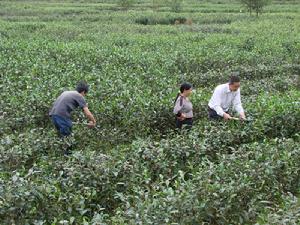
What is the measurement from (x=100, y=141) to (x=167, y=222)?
475 centimetres

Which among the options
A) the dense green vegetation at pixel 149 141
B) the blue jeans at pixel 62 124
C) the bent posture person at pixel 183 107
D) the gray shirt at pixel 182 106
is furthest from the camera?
the gray shirt at pixel 182 106

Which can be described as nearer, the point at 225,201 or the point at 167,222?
the point at 167,222

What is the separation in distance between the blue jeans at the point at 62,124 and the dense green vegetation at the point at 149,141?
23cm

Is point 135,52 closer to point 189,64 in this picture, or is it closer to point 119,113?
point 189,64

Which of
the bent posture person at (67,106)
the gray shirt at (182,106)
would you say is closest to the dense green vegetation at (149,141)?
the bent posture person at (67,106)

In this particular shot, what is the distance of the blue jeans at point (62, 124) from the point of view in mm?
8891

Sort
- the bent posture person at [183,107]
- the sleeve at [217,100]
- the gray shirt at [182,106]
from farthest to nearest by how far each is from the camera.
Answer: the gray shirt at [182,106]
the bent posture person at [183,107]
the sleeve at [217,100]

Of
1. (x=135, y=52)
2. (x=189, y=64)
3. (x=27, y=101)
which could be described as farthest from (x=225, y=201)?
(x=135, y=52)

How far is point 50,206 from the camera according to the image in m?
5.65

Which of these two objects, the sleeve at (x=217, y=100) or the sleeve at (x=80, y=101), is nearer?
the sleeve at (x=80, y=101)

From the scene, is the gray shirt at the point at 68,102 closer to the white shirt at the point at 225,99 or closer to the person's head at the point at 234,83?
the white shirt at the point at 225,99

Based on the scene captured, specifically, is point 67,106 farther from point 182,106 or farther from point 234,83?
point 234,83

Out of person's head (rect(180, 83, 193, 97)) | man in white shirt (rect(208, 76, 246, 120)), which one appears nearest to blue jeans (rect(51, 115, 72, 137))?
person's head (rect(180, 83, 193, 97))

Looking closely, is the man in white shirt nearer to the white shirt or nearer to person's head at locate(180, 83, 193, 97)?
the white shirt
